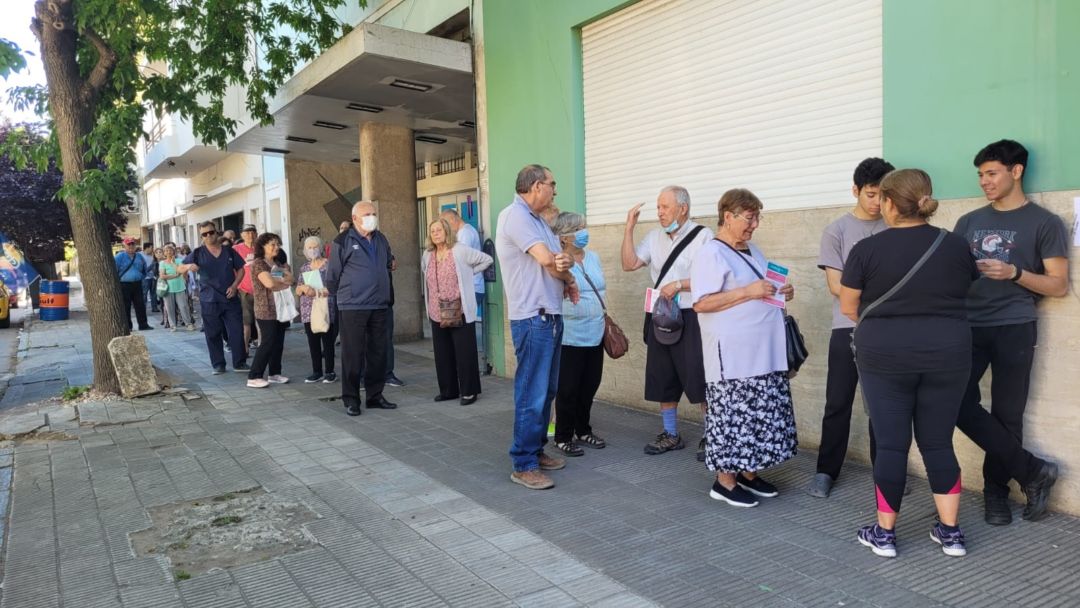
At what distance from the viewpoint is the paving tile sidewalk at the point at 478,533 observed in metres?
3.19

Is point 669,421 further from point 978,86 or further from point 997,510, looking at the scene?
point 978,86

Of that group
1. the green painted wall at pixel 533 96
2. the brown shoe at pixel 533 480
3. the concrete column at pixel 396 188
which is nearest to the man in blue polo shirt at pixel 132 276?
the concrete column at pixel 396 188

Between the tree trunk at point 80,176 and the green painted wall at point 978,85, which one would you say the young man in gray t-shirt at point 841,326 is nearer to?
A: the green painted wall at point 978,85

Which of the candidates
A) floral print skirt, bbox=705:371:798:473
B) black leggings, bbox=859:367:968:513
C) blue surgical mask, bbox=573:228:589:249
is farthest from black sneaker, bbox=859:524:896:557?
blue surgical mask, bbox=573:228:589:249

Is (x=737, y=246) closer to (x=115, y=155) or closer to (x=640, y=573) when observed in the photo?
(x=640, y=573)

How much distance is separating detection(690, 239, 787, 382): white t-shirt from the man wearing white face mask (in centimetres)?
367

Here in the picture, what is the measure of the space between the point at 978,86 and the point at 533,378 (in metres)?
2.95

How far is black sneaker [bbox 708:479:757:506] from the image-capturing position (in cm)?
412

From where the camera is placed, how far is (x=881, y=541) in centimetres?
342

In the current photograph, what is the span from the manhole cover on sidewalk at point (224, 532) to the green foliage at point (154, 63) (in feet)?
13.9

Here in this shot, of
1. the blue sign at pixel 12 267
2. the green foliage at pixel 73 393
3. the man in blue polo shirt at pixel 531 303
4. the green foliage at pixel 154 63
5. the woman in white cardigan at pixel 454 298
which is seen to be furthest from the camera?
the blue sign at pixel 12 267

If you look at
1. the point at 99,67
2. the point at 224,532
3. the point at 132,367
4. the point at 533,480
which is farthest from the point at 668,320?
the point at 99,67

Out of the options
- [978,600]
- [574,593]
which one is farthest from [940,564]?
[574,593]

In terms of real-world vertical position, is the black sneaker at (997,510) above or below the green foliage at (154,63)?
below
